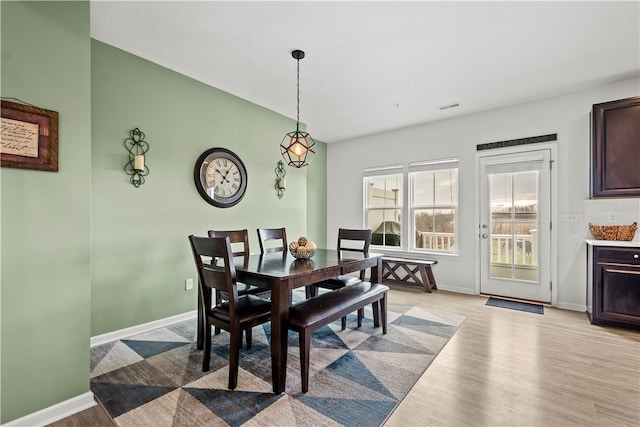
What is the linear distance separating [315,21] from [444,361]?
9.88 ft

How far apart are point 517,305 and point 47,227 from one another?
4.93 metres

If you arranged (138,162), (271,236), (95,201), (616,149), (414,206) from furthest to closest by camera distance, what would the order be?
(414,206)
(271,236)
(616,149)
(138,162)
(95,201)

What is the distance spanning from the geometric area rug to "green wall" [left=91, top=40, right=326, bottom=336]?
41 centimetres

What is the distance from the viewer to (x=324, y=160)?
629 centimetres

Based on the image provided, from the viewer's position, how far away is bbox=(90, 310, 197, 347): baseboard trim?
2709 millimetres

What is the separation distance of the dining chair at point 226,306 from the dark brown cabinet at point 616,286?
11.7 feet

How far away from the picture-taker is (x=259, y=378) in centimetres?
215

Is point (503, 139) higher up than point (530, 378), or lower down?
higher up

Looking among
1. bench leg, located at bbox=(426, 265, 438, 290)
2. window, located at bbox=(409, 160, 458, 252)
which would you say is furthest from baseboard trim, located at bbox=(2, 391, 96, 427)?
window, located at bbox=(409, 160, 458, 252)

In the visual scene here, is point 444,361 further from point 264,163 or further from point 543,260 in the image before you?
point 264,163

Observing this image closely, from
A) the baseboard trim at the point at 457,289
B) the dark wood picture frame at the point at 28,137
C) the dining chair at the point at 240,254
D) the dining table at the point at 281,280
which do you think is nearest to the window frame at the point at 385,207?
the baseboard trim at the point at 457,289

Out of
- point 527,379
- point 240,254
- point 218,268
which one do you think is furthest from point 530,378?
point 240,254

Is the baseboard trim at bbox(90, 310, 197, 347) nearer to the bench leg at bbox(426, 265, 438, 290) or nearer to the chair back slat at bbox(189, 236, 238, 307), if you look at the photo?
the chair back slat at bbox(189, 236, 238, 307)

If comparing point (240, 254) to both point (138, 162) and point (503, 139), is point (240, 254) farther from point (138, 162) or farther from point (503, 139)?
point (503, 139)
